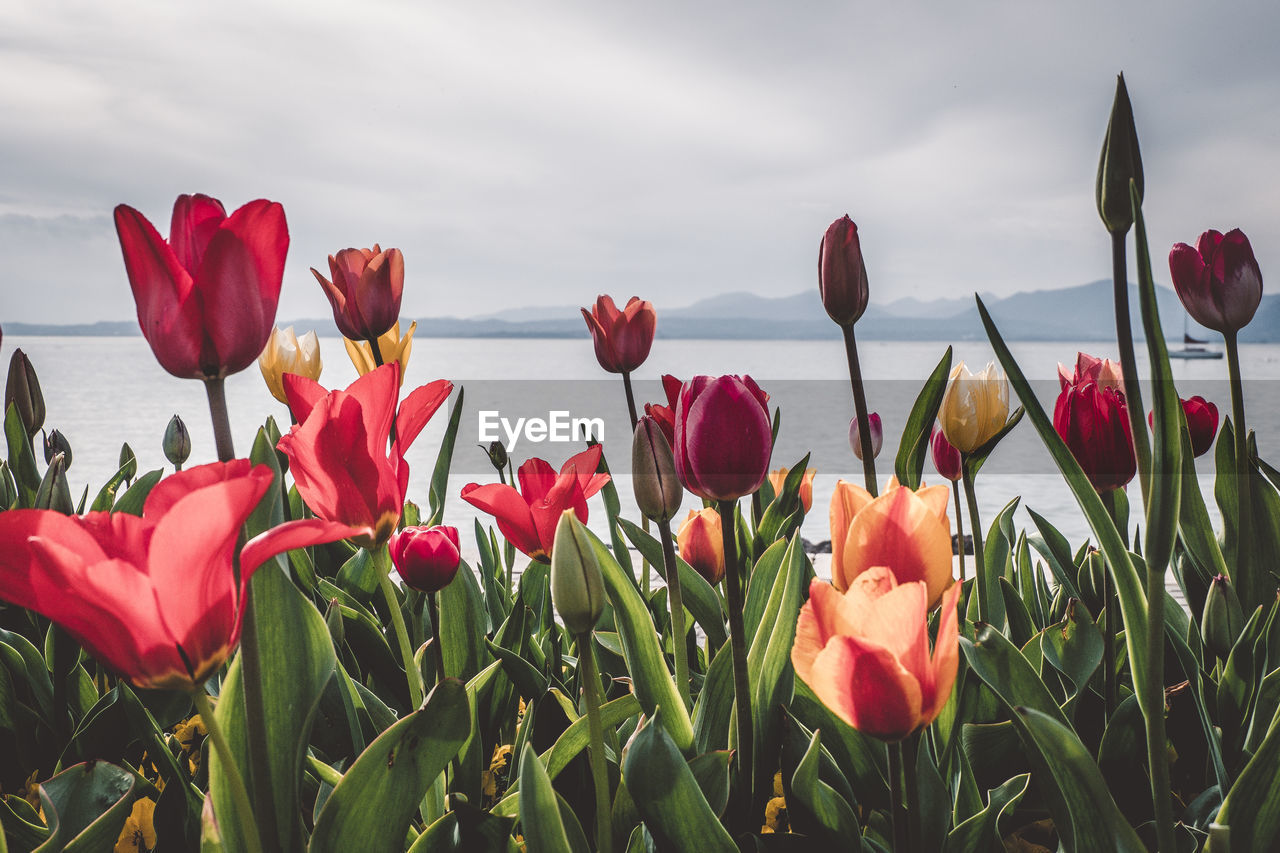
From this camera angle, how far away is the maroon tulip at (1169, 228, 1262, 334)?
32.2 inches

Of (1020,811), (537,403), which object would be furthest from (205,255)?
(537,403)

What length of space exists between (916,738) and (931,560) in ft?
0.30

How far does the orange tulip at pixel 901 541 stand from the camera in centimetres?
47

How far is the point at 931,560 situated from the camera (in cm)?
47

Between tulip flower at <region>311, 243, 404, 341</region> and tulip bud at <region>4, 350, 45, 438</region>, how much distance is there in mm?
486

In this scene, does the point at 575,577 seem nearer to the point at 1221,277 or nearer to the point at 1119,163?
the point at 1119,163

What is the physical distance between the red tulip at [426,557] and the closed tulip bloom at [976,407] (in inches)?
18.1

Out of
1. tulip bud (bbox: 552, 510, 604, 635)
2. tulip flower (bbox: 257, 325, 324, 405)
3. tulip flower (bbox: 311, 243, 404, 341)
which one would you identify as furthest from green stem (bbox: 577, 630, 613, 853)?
tulip flower (bbox: 257, 325, 324, 405)

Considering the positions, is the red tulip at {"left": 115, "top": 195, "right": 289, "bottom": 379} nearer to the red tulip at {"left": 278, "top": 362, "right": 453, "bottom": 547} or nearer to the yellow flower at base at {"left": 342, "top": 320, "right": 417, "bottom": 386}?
the red tulip at {"left": 278, "top": 362, "right": 453, "bottom": 547}

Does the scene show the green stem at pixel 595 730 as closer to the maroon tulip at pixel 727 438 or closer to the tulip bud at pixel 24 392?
the maroon tulip at pixel 727 438

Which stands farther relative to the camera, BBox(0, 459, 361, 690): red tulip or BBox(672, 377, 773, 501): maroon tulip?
BBox(672, 377, 773, 501): maroon tulip

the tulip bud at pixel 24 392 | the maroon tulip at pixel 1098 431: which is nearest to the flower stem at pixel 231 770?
the maroon tulip at pixel 1098 431

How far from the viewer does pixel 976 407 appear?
2.70ft

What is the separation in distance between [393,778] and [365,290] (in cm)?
69
